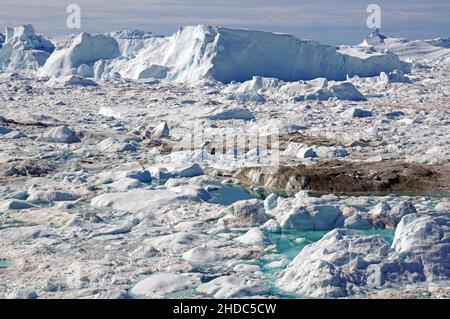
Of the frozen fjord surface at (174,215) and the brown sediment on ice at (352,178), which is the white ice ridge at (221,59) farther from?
the brown sediment on ice at (352,178)

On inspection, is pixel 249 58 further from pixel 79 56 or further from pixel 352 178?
pixel 352 178

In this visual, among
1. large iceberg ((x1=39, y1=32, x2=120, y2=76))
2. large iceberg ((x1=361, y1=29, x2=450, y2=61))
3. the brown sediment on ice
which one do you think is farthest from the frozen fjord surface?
large iceberg ((x1=361, y1=29, x2=450, y2=61))

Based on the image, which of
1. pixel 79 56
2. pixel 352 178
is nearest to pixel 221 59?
pixel 79 56

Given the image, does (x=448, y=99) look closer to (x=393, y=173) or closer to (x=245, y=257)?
(x=393, y=173)

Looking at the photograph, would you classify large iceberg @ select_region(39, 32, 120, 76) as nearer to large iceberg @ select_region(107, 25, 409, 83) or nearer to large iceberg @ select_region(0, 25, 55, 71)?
large iceberg @ select_region(107, 25, 409, 83)
